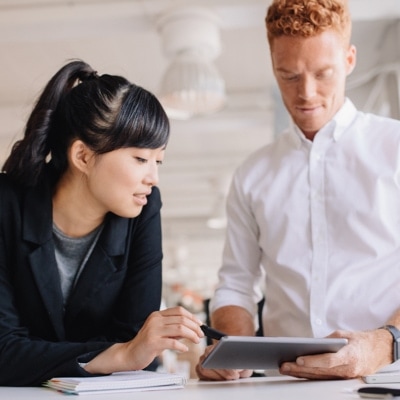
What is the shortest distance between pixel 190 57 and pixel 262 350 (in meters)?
3.02

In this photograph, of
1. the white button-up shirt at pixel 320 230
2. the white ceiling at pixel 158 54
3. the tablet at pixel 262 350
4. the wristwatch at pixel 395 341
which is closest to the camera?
the tablet at pixel 262 350

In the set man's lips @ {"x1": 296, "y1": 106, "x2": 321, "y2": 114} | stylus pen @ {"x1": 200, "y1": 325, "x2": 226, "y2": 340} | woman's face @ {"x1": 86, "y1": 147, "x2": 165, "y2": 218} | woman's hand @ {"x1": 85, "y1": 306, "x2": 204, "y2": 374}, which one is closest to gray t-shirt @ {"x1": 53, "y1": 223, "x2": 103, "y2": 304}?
woman's face @ {"x1": 86, "y1": 147, "x2": 165, "y2": 218}

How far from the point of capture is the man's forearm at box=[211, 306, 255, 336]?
177cm

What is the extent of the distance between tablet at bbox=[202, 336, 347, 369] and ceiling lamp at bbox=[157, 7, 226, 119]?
2766 mm

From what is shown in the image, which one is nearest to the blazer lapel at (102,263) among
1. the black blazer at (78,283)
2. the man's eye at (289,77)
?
the black blazer at (78,283)

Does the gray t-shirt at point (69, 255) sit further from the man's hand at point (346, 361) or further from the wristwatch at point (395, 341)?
the wristwatch at point (395, 341)

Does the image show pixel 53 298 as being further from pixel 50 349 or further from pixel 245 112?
pixel 245 112

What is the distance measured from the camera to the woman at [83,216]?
60.2 inches

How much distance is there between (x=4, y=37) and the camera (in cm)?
443

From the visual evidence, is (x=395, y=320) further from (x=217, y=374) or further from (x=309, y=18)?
(x=309, y=18)

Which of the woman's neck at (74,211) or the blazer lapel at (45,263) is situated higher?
the woman's neck at (74,211)

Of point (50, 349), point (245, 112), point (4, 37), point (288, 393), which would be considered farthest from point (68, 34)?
point (288, 393)

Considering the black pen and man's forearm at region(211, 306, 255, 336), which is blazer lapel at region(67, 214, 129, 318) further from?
the black pen

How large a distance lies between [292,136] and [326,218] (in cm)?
27
